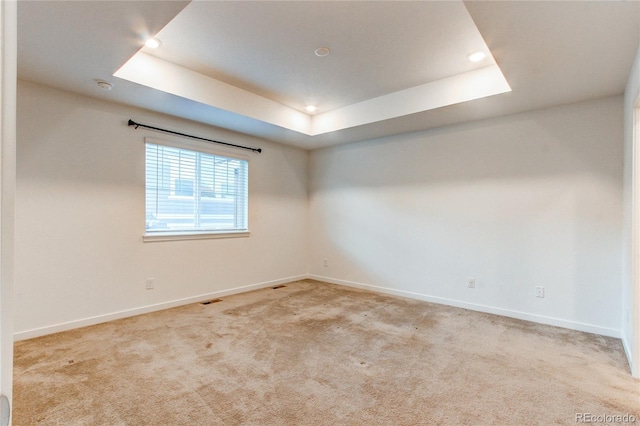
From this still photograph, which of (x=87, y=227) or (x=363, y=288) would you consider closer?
(x=87, y=227)

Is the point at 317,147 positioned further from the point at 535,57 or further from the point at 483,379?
the point at 483,379

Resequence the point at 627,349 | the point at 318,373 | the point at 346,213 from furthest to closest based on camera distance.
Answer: the point at 346,213, the point at 627,349, the point at 318,373

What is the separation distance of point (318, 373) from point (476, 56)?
3047 mm

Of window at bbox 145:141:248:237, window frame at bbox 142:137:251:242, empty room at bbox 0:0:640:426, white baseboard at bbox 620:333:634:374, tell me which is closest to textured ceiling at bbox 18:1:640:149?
empty room at bbox 0:0:640:426

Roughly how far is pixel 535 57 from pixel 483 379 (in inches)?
94.0

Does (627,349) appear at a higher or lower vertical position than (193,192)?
lower

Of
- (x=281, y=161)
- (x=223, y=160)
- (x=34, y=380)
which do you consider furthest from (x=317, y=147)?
(x=34, y=380)

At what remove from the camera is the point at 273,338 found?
2.88m

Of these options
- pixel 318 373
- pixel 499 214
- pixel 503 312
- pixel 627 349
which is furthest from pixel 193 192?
pixel 627 349

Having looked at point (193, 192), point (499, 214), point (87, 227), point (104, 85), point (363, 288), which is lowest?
point (363, 288)

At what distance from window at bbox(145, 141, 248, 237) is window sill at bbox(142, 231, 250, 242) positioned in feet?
0.05

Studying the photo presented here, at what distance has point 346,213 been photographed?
202 inches

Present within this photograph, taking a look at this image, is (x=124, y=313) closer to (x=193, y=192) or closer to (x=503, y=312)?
(x=193, y=192)

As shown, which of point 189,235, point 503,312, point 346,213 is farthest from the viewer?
point 346,213
